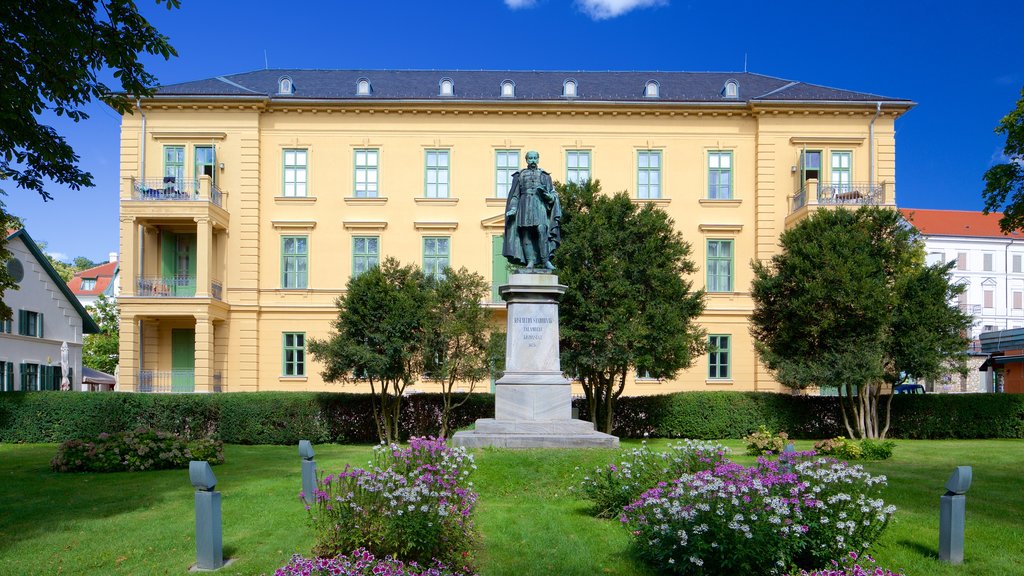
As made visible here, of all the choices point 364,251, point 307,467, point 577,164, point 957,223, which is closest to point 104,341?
point 364,251

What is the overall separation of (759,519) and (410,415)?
61.9 feet

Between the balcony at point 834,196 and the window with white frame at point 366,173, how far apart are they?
17345 mm

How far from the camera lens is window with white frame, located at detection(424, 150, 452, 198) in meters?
32.3

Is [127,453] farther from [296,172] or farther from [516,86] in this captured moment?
[516,86]

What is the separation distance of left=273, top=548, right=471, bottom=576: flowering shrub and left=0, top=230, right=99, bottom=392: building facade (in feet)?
93.7

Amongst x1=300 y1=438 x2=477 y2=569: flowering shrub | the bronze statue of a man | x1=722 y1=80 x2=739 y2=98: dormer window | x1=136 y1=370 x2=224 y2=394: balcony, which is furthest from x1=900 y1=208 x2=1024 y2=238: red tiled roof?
x1=300 y1=438 x2=477 y2=569: flowering shrub

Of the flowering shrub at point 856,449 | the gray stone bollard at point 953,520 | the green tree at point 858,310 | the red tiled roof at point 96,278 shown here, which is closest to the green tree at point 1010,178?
the green tree at point 858,310

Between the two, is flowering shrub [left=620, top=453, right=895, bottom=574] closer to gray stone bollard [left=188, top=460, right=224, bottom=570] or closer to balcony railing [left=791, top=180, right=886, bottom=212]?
gray stone bollard [left=188, top=460, right=224, bottom=570]

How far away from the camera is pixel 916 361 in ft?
73.6

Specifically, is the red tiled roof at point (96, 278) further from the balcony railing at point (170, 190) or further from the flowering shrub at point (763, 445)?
the flowering shrub at point (763, 445)

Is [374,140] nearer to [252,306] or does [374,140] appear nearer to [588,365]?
[252,306]

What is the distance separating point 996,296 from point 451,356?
71010 millimetres

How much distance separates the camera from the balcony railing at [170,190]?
30.2 meters

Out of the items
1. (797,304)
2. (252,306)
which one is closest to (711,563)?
(797,304)
